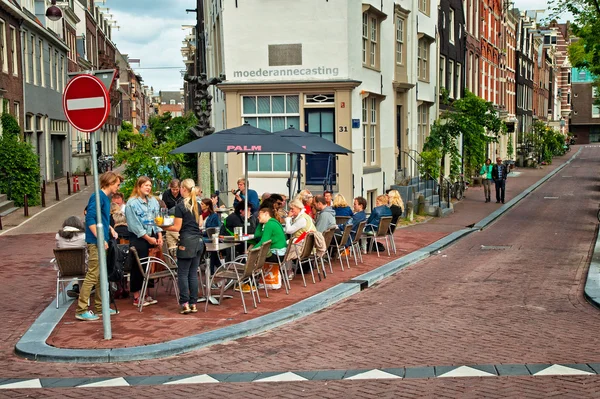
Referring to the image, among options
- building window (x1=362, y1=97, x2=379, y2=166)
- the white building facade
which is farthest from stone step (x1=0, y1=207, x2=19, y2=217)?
building window (x1=362, y1=97, x2=379, y2=166)

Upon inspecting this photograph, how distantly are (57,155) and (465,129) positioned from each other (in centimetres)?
2389

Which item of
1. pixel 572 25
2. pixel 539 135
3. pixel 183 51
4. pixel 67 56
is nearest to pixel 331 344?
pixel 572 25

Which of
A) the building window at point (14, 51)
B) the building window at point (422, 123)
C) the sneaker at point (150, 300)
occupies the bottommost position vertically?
the sneaker at point (150, 300)

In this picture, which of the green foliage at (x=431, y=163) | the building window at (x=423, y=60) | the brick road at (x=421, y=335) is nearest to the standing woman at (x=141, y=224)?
the brick road at (x=421, y=335)

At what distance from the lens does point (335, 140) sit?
21875mm

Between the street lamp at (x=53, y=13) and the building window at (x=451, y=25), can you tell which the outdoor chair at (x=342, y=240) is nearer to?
the building window at (x=451, y=25)

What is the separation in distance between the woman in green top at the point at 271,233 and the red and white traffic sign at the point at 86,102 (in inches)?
145

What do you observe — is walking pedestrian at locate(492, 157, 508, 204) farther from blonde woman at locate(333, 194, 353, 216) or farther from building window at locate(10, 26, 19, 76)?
building window at locate(10, 26, 19, 76)

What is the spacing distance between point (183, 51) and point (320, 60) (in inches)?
1497

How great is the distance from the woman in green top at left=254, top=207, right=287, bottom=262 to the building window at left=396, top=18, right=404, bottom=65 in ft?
54.1

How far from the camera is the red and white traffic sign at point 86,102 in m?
8.17

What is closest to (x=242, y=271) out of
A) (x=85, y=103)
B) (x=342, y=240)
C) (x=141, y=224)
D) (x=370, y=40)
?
(x=141, y=224)

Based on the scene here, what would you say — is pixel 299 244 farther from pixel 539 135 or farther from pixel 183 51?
pixel 539 135

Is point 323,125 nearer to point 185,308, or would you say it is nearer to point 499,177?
point 499,177
